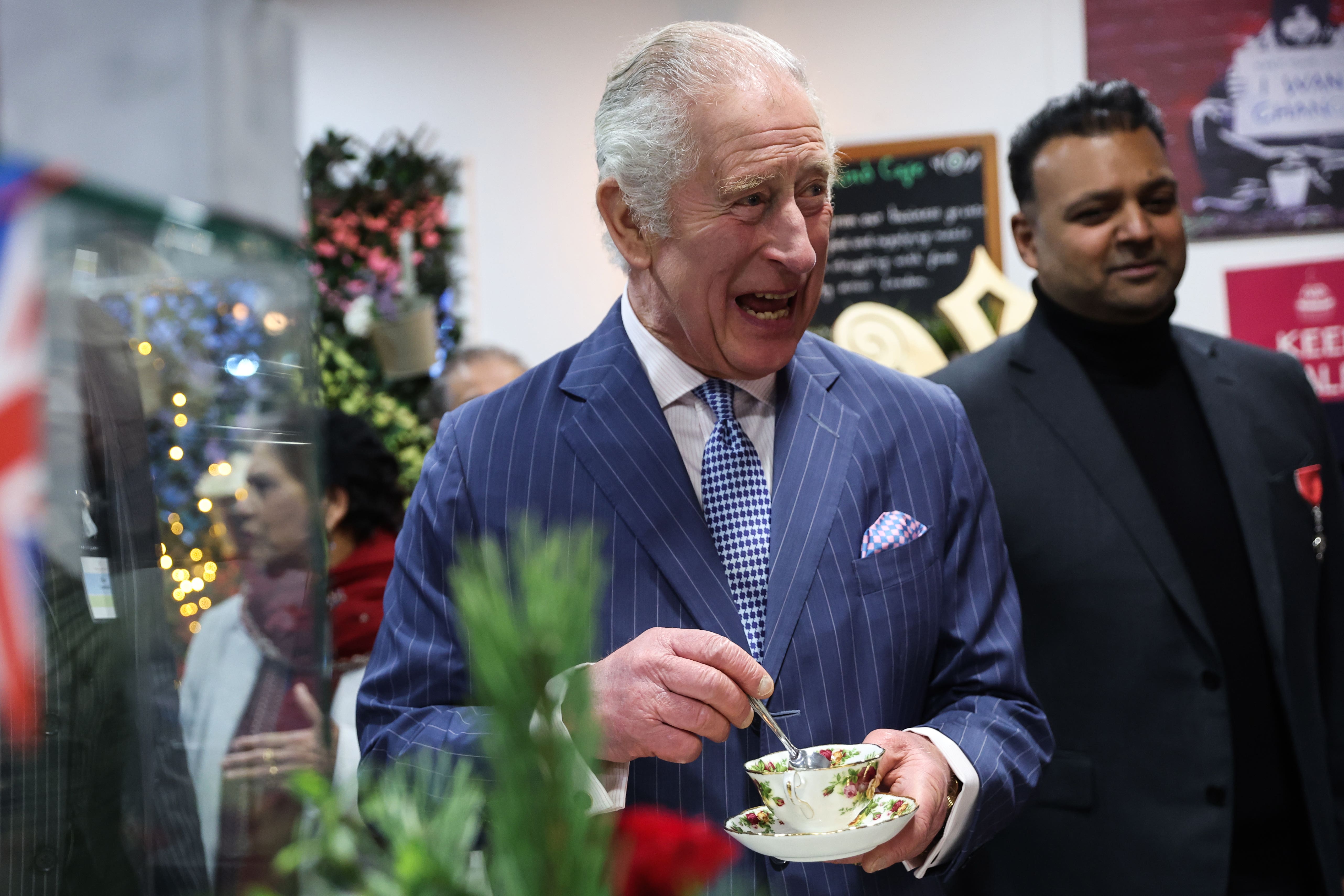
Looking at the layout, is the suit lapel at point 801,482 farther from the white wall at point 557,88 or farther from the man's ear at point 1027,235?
the white wall at point 557,88

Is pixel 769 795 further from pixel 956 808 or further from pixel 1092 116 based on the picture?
pixel 1092 116

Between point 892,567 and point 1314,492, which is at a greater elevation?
point 892,567

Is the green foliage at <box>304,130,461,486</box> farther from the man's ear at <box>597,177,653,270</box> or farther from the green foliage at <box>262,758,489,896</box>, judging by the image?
the green foliage at <box>262,758,489,896</box>

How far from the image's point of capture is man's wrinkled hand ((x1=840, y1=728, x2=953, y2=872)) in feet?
3.84

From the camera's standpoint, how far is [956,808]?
125 centimetres

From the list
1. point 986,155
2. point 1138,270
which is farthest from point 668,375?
point 986,155

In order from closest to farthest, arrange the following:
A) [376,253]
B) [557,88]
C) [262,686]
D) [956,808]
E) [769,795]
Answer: [262,686] < [769,795] < [956,808] < [376,253] < [557,88]

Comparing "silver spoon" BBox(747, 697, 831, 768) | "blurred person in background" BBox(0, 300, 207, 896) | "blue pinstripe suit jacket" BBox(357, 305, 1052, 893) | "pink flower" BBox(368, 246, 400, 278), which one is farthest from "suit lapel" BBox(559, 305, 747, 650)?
"pink flower" BBox(368, 246, 400, 278)

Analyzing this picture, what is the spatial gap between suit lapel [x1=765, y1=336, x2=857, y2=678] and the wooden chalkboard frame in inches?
116

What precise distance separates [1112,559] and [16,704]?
1.78m

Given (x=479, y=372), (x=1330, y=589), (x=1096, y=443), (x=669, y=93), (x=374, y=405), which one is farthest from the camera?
(x=374, y=405)

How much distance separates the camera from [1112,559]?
1903mm

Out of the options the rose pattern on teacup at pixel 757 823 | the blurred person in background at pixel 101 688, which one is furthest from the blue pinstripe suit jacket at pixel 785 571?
the blurred person in background at pixel 101 688

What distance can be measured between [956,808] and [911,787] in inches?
3.7
